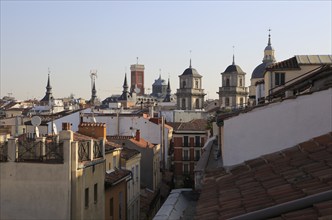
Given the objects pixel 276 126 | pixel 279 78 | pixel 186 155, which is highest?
pixel 279 78

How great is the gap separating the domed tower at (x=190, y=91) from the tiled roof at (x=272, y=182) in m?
112

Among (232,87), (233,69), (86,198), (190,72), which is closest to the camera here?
(86,198)

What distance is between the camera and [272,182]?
6082 mm

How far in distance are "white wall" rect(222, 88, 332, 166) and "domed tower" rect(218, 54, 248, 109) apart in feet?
340

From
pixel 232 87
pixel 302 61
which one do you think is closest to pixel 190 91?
pixel 232 87

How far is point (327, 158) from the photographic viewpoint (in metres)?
6.02

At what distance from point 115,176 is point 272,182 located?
16512mm

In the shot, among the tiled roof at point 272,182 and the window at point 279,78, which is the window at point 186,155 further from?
the tiled roof at point 272,182

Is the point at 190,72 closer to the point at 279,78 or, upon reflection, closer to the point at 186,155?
the point at 186,155

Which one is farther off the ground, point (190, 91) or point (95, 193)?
point (190, 91)

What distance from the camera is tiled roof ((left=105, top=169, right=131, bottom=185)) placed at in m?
20.9

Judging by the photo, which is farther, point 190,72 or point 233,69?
point 190,72

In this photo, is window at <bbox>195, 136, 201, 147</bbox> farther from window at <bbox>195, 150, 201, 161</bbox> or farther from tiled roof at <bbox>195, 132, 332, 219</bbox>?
tiled roof at <bbox>195, 132, 332, 219</bbox>

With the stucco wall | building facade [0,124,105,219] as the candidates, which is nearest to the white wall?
building facade [0,124,105,219]
